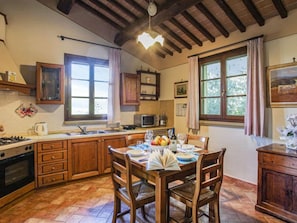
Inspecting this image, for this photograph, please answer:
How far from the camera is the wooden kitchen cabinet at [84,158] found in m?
3.29

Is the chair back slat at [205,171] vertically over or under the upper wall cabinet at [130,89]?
under

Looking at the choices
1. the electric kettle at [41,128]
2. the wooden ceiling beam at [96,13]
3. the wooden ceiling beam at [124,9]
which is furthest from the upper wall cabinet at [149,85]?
the electric kettle at [41,128]

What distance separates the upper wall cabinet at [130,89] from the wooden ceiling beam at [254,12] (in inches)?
99.2

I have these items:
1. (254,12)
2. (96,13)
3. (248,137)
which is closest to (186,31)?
(254,12)

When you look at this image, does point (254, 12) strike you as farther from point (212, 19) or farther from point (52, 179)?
point (52, 179)

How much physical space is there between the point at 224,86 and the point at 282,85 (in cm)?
95

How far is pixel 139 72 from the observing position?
15.3 feet

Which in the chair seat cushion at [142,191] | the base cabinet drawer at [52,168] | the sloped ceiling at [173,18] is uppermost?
the sloped ceiling at [173,18]

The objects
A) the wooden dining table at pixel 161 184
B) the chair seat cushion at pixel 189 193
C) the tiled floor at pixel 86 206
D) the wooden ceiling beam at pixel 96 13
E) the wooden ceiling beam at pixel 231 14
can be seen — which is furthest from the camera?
the wooden ceiling beam at pixel 96 13

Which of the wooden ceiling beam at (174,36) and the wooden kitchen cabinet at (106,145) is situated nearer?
the wooden kitchen cabinet at (106,145)

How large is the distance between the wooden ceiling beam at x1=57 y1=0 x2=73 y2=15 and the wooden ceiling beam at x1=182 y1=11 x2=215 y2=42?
6.78ft

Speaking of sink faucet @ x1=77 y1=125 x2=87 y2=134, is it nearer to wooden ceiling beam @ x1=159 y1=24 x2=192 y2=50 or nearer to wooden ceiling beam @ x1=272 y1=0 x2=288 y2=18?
wooden ceiling beam @ x1=159 y1=24 x2=192 y2=50

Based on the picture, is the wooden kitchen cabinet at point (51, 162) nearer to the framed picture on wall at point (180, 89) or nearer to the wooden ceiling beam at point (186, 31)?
the framed picture on wall at point (180, 89)

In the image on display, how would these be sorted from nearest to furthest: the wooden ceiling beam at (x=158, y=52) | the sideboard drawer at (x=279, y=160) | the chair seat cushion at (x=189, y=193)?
1. the chair seat cushion at (x=189, y=193)
2. the sideboard drawer at (x=279, y=160)
3. the wooden ceiling beam at (x=158, y=52)
